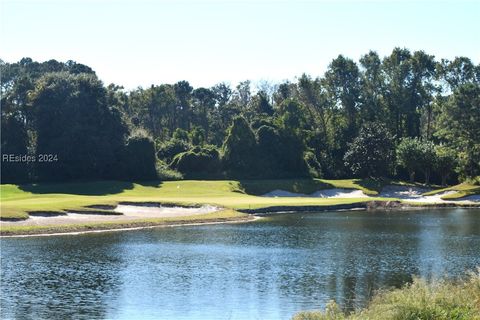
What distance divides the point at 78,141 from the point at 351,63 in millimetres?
54667

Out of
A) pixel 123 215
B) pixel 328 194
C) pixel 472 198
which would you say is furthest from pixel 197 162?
pixel 123 215

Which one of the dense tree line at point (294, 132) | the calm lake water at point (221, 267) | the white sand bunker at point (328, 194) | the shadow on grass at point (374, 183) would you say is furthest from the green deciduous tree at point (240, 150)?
the calm lake water at point (221, 267)

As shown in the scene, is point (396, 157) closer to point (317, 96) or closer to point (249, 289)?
point (317, 96)

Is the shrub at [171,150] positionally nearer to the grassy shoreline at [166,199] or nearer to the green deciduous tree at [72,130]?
the green deciduous tree at [72,130]

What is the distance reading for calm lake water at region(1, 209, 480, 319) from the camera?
93.8 ft

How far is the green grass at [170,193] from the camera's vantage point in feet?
241

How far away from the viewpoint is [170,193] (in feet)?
297

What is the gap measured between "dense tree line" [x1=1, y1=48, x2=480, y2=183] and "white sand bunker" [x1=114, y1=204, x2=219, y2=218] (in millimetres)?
30620

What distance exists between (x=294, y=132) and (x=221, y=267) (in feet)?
256

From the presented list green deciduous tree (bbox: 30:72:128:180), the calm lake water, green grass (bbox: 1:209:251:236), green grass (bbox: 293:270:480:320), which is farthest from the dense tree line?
green grass (bbox: 293:270:480:320)

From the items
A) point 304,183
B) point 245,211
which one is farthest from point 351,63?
point 245,211

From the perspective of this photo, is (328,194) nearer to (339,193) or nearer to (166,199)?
(339,193)

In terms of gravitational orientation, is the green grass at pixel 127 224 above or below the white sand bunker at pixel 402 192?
below

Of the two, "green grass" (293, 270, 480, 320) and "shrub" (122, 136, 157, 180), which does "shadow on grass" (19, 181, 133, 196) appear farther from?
"green grass" (293, 270, 480, 320)
